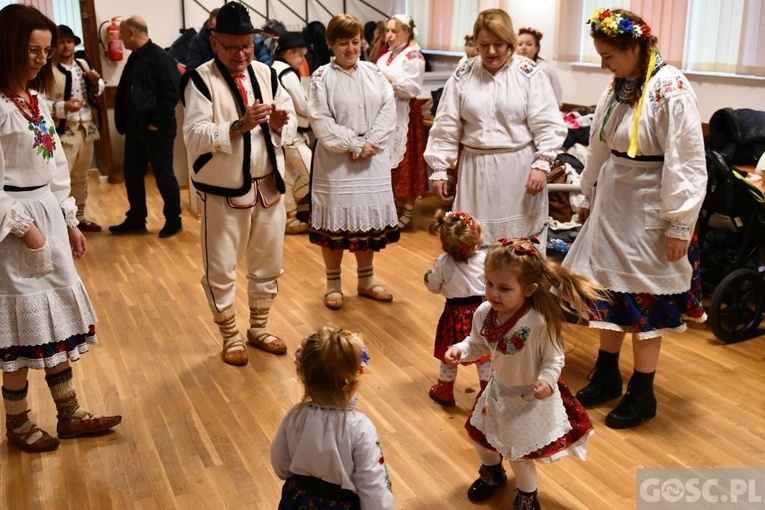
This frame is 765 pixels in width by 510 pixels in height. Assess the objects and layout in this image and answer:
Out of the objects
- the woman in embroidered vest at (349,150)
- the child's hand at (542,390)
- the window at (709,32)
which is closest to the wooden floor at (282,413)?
the woman in embroidered vest at (349,150)

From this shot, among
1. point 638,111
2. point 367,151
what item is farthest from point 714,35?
point 638,111

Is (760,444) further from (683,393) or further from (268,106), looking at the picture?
(268,106)

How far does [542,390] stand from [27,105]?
1.79 metres

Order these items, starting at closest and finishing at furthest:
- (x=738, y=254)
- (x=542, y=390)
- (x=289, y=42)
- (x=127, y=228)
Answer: (x=542, y=390), (x=738, y=254), (x=289, y=42), (x=127, y=228)

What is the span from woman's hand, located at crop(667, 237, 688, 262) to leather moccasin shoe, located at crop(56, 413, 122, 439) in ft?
6.75

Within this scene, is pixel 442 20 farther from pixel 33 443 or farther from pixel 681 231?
pixel 33 443

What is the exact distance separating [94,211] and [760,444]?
5.24 metres

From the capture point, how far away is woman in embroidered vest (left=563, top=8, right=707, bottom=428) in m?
2.70

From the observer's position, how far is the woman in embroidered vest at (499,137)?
3.50m

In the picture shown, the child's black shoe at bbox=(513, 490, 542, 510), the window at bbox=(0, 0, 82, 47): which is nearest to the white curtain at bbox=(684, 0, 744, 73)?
the child's black shoe at bbox=(513, 490, 542, 510)

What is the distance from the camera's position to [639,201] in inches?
113

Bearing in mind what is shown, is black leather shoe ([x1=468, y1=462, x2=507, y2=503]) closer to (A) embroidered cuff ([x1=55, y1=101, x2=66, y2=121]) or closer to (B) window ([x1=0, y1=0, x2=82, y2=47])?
(A) embroidered cuff ([x1=55, y1=101, x2=66, y2=121])

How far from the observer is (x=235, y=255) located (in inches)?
138

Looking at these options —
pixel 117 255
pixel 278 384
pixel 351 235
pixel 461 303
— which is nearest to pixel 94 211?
pixel 117 255
